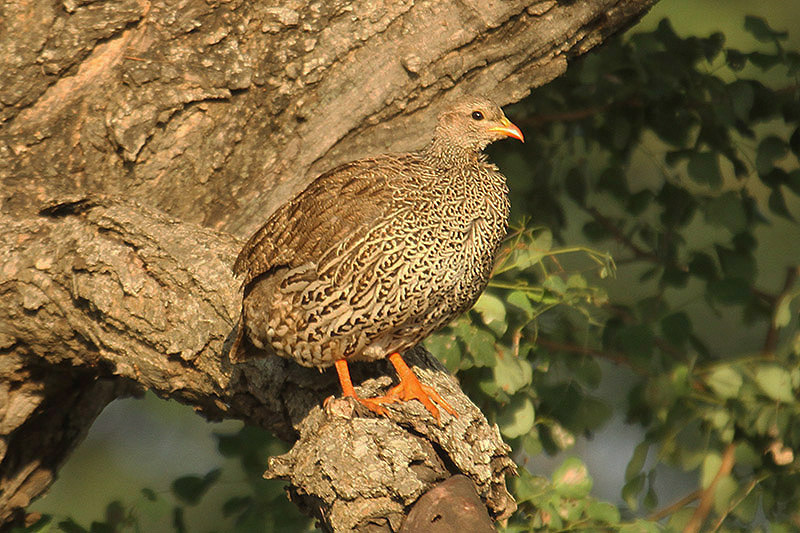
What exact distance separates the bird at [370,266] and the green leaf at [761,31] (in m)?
1.51

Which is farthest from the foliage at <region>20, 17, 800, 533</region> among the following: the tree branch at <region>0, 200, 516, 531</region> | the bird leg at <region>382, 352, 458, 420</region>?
the tree branch at <region>0, 200, 516, 531</region>

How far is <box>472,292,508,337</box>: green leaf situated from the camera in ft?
12.7

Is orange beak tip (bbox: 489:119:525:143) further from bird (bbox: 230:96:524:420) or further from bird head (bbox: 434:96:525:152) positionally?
bird (bbox: 230:96:524:420)

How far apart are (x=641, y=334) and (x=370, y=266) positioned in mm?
1562

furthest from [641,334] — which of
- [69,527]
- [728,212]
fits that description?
[69,527]

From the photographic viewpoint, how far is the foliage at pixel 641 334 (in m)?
4.03

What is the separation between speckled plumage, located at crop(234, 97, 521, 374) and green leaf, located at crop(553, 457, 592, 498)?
0.87 m

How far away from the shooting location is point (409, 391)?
11.2ft

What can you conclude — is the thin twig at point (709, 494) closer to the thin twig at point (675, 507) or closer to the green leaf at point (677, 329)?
the thin twig at point (675, 507)

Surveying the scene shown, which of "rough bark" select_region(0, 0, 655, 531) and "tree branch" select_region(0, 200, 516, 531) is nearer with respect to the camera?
"tree branch" select_region(0, 200, 516, 531)

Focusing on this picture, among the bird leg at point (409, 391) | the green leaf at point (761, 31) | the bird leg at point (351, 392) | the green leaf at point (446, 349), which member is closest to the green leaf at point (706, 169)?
the green leaf at point (761, 31)

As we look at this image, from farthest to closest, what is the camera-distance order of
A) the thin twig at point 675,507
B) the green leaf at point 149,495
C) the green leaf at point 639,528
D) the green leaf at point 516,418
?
the thin twig at point 675,507 → the green leaf at point 149,495 → the green leaf at point 516,418 → the green leaf at point 639,528

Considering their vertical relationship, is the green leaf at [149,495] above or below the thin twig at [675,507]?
above

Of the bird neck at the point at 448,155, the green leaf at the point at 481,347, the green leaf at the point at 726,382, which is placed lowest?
the green leaf at the point at 726,382
